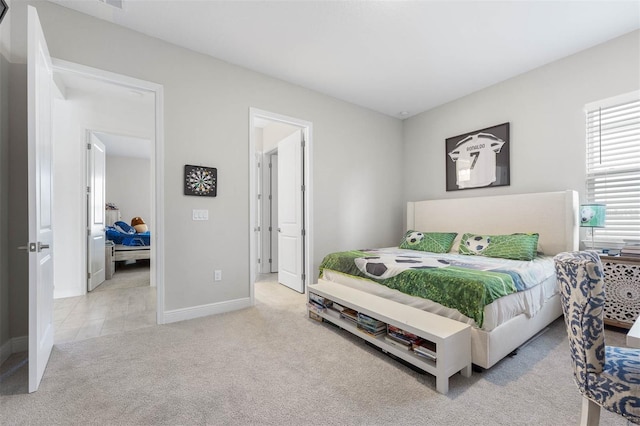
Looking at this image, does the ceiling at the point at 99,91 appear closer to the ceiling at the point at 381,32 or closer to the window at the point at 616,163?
the ceiling at the point at 381,32

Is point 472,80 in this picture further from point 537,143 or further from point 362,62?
point 362,62

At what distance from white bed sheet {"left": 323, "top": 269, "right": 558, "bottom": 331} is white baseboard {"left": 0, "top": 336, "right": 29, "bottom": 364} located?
2809mm

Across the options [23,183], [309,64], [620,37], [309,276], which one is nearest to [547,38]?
[620,37]

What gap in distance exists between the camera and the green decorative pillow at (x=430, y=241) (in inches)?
145

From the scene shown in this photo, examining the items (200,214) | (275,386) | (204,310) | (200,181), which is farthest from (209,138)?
(275,386)

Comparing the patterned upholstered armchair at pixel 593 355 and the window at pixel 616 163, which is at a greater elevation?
the window at pixel 616 163

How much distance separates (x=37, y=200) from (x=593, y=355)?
2.97 metres

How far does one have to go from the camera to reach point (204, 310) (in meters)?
2.99

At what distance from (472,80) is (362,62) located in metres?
1.54

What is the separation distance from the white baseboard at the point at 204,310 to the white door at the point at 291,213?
0.96m

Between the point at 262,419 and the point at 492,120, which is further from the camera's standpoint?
the point at 492,120

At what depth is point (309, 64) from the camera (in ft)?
10.6

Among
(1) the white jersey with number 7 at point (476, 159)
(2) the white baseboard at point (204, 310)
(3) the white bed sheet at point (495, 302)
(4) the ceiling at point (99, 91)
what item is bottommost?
(2) the white baseboard at point (204, 310)

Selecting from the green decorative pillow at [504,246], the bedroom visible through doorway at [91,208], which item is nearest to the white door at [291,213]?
the bedroom visible through doorway at [91,208]
